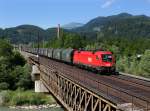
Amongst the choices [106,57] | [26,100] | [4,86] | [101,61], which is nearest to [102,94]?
[101,61]

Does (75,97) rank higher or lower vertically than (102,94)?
lower

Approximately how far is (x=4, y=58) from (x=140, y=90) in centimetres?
9036

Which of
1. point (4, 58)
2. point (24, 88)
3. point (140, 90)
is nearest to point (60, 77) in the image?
point (140, 90)

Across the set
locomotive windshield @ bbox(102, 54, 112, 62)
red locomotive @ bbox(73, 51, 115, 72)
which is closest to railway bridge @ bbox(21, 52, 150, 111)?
red locomotive @ bbox(73, 51, 115, 72)

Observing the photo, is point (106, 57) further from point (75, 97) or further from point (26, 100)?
point (26, 100)

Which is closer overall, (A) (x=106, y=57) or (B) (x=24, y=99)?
(A) (x=106, y=57)

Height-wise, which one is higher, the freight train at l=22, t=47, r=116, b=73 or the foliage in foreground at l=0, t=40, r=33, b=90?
the freight train at l=22, t=47, r=116, b=73

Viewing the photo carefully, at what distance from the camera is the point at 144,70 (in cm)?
7731

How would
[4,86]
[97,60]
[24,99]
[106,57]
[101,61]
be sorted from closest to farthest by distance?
[101,61]
[106,57]
[97,60]
[24,99]
[4,86]

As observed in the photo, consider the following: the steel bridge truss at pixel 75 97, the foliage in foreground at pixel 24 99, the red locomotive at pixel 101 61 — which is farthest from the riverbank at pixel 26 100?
the red locomotive at pixel 101 61

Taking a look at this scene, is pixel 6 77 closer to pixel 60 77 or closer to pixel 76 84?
pixel 60 77

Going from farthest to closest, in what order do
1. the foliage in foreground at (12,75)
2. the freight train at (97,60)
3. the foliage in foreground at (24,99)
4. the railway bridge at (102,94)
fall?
the foliage in foreground at (12,75), the foliage in foreground at (24,99), the freight train at (97,60), the railway bridge at (102,94)

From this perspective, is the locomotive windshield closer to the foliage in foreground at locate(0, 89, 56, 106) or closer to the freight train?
the freight train

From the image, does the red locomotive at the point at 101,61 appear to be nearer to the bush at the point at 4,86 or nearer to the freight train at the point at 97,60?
the freight train at the point at 97,60
